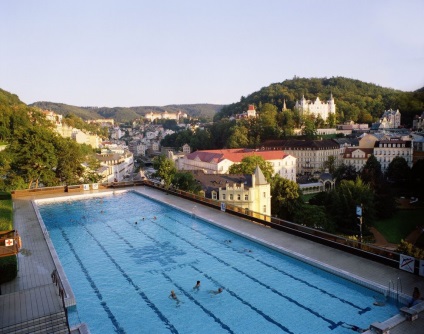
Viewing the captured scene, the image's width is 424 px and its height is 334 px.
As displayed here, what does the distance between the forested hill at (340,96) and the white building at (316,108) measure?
404 centimetres

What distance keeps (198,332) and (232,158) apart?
5916 centimetres

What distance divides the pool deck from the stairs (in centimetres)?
2

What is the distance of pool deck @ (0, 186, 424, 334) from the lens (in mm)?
9445

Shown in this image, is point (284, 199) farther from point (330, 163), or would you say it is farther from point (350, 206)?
point (330, 163)

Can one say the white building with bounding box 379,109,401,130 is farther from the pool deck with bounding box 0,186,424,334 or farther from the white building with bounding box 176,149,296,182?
the pool deck with bounding box 0,186,424,334

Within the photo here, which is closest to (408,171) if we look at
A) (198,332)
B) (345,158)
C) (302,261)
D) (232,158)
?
(345,158)

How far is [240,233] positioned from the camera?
17.3 meters

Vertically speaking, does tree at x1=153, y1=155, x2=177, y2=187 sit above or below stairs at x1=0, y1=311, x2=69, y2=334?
above

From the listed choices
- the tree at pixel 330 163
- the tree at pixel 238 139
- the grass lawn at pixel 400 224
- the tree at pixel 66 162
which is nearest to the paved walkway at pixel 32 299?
the tree at pixel 66 162

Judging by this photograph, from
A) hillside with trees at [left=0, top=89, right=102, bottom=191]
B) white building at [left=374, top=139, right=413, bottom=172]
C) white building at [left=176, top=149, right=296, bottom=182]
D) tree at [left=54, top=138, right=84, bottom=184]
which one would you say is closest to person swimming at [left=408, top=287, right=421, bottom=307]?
hillside with trees at [left=0, top=89, right=102, bottom=191]

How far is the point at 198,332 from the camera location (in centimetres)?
995

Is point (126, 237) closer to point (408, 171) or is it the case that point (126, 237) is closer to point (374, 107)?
point (408, 171)

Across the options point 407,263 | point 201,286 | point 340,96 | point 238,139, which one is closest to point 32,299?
point 201,286

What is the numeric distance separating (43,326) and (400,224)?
4125 cm
